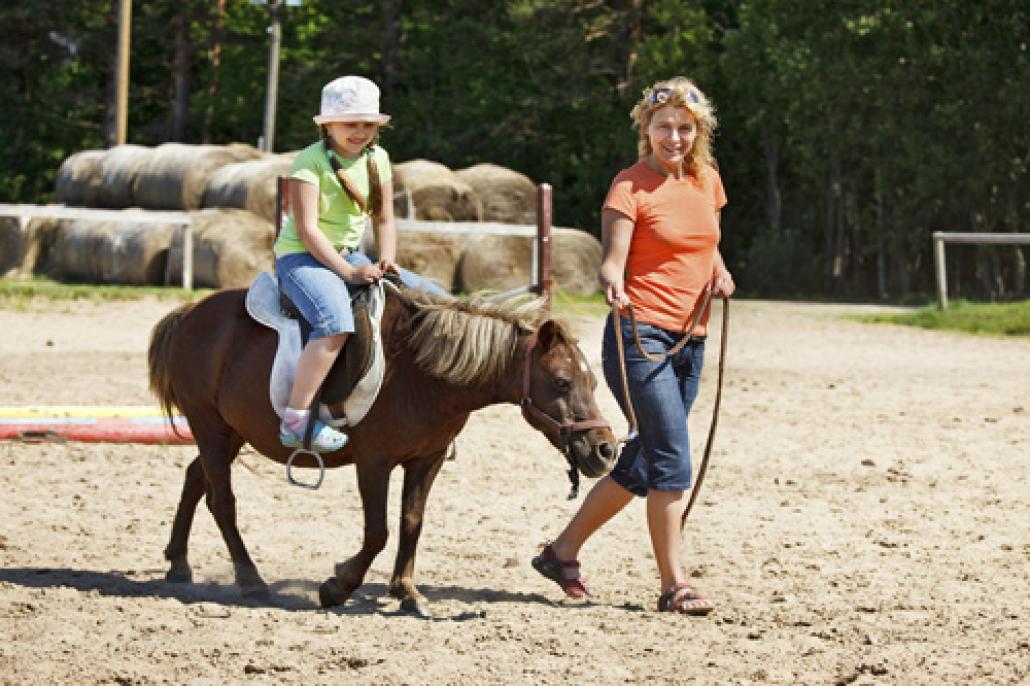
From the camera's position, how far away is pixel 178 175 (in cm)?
2467

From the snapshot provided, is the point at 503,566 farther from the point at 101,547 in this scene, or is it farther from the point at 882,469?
the point at 882,469

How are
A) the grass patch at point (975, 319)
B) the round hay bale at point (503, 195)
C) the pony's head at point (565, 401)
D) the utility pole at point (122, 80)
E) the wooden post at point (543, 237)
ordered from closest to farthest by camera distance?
the pony's head at point (565, 401) < the wooden post at point (543, 237) < the grass patch at point (975, 319) < the round hay bale at point (503, 195) < the utility pole at point (122, 80)

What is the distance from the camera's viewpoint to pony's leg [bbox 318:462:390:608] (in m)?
5.85

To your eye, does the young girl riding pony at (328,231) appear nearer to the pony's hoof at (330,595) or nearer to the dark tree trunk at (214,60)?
the pony's hoof at (330,595)

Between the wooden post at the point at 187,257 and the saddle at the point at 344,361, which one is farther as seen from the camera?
the wooden post at the point at 187,257

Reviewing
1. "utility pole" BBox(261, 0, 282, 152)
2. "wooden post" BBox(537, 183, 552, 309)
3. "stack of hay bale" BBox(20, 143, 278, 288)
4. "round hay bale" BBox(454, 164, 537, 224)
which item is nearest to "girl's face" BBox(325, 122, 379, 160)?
"wooden post" BBox(537, 183, 552, 309)

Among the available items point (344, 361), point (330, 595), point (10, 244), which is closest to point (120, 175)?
point (10, 244)

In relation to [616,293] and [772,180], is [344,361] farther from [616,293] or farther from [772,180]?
[772,180]

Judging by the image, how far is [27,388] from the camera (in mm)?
11469

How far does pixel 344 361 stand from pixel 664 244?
1.23 m

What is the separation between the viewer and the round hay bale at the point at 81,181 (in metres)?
27.3

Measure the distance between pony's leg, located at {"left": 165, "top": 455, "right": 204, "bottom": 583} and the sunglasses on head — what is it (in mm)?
2313

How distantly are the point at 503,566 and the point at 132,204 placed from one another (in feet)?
67.4

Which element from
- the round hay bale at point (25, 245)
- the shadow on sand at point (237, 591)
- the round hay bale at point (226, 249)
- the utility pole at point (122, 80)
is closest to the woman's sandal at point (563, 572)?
the shadow on sand at point (237, 591)
